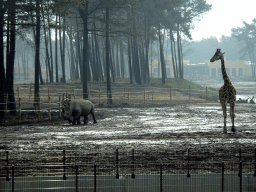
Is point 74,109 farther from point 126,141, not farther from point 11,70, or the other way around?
point 126,141

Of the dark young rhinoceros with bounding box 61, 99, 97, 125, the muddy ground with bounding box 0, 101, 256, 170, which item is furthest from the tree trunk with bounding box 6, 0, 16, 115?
the dark young rhinoceros with bounding box 61, 99, 97, 125

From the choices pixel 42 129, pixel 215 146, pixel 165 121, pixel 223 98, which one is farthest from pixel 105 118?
pixel 215 146

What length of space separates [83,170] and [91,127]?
9637 millimetres

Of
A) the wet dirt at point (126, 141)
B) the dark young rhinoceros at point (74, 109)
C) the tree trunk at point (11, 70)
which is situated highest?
the tree trunk at point (11, 70)

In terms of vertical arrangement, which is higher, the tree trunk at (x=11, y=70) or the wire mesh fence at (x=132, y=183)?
the tree trunk at (x=11, y=70)

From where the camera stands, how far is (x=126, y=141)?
15.2m

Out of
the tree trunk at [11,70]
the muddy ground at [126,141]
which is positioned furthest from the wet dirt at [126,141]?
the tree trunk at [11,70]

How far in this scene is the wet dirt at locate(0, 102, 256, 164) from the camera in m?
11.9

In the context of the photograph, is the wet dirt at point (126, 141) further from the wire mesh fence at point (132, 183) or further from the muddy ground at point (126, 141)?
the wire mesh fence at point (132, 183)

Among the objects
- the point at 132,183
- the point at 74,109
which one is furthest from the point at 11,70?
the point at 132,183

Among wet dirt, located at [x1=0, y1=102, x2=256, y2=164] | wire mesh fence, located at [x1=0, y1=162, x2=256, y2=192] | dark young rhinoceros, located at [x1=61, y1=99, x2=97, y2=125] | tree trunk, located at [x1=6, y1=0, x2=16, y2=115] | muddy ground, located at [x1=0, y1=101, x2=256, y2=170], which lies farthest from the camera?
tree trunk, located at [x1=6, y1=0, x2=16, y2=115]

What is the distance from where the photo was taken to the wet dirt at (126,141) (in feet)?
39.0

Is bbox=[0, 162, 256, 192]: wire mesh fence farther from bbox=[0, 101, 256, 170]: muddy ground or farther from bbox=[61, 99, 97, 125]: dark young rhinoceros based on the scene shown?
bbox=[61, 99, 97, 125]: dark young rhinoceros

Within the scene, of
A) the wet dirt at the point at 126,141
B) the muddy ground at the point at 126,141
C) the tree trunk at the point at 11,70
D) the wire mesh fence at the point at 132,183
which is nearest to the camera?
the wire mesh fence at the point at 132,183
